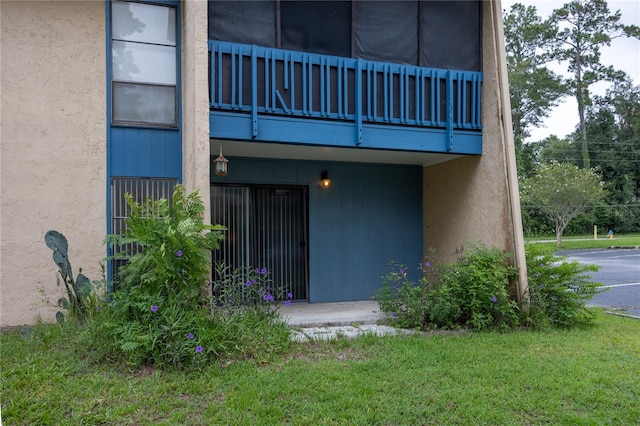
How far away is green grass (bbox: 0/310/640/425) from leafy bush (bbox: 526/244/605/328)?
3.38 ft

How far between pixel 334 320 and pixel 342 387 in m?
2.44

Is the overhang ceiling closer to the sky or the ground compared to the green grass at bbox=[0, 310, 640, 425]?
closer to the sky

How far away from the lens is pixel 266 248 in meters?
7.51

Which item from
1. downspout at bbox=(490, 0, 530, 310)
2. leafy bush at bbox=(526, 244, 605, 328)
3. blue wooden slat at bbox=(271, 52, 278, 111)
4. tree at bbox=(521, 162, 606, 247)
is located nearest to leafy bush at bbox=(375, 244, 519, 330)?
downspout at bbox=(490, 0, 530, 310)

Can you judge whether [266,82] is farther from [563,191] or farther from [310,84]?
[563,191]

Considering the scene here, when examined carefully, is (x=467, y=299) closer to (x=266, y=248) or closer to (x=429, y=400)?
(x=429, y=400)

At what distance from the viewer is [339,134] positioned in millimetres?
6285

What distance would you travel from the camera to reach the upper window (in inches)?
243

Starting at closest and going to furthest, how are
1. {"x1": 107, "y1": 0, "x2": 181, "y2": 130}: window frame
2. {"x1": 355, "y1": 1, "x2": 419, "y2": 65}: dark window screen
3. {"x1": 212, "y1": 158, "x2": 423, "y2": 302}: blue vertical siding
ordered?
1. {"x1": 107, "y1": 0, "x2": 181, "y2": 130}: window frame
2. {"x1": 355, "y1": 1, "x2": 419, "y2": 65}: dark window screen
3. {"x1": 212, "y1": 158, "x2": 423, "y2": 302}: blue vertical siding

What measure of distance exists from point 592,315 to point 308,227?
4.58 m

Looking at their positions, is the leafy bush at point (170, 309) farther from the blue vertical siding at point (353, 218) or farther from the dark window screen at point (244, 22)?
the blue vertical siding at point (353, 218)

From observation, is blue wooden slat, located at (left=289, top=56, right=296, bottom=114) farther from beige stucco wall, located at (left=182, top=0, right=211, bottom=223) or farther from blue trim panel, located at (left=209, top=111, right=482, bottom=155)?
beige stucco wall, located at (left=182, top=0, right=211, bottom=223)

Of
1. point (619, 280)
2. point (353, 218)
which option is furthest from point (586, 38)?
point (353, 218)

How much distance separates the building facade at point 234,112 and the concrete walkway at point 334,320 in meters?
0.59
